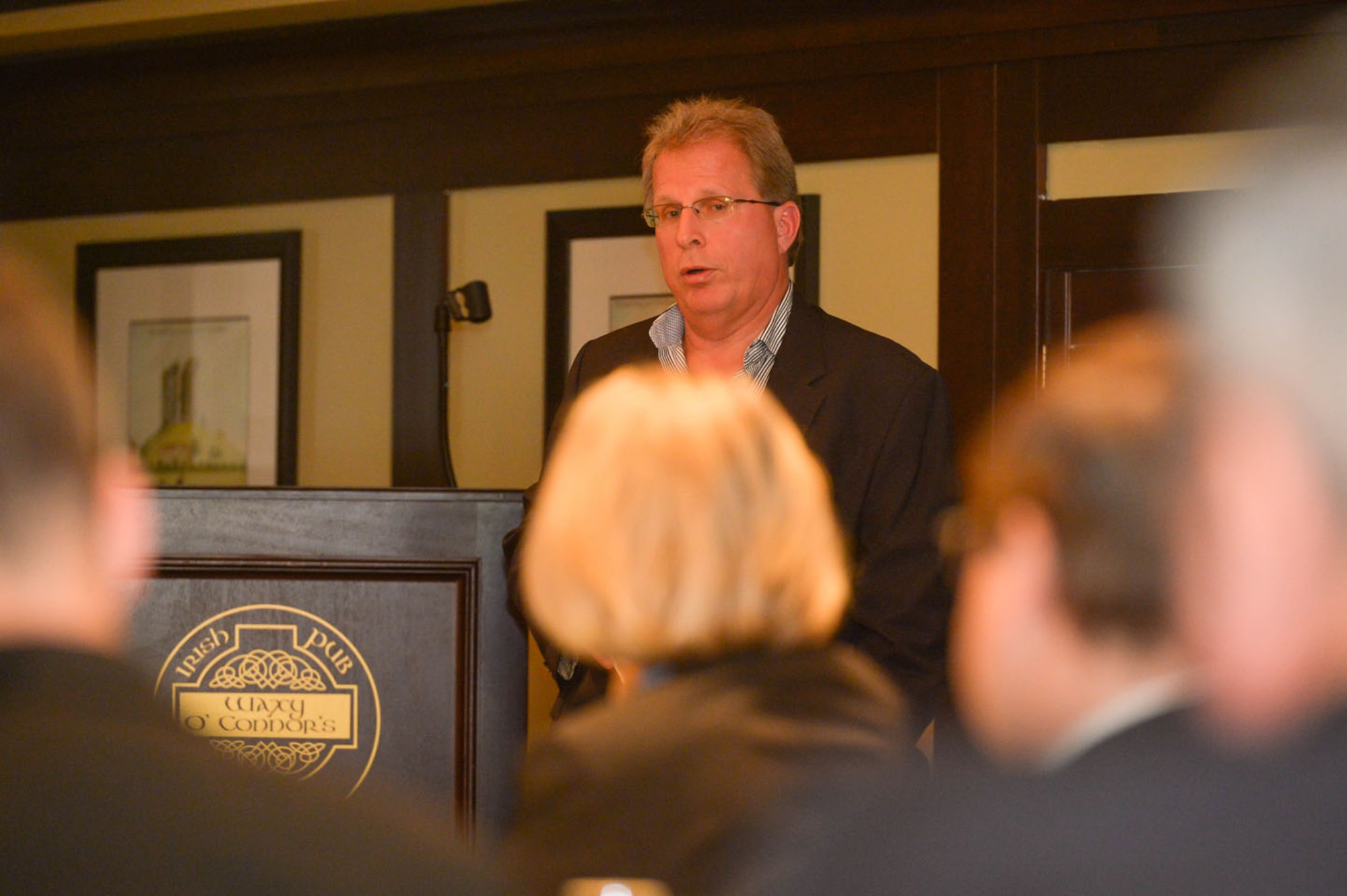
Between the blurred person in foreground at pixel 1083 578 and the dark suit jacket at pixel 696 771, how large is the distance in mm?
114

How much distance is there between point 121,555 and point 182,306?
154 inches

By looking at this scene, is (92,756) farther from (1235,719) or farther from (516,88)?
(516,88)

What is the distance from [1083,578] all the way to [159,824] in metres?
0.66

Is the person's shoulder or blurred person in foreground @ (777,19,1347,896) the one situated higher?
the person's shoulder

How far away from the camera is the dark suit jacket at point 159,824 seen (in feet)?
2.57

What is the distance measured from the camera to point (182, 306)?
15.4 feet

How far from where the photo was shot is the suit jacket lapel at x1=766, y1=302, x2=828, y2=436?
2.59m

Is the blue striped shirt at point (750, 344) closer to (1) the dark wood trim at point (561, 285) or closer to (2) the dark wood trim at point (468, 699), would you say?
(2) the dark wood trim at point (468, 699)

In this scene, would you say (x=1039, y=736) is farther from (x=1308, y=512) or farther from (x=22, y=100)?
(x=22, y=100)

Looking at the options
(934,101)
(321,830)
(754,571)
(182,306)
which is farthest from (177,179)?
(321,830)

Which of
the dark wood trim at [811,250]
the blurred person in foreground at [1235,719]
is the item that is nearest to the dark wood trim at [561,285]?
the dark wood trim at [811,250]

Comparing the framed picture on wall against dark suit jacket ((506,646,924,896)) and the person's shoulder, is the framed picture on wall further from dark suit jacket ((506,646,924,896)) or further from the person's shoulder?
dark suit jacket ((506,646,924,896))

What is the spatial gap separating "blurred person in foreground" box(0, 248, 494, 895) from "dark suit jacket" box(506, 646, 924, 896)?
192 mm

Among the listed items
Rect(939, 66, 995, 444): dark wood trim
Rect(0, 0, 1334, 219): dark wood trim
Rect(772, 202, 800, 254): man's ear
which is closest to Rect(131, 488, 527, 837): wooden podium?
Rect(772, 202, 800, 254): man's ear
